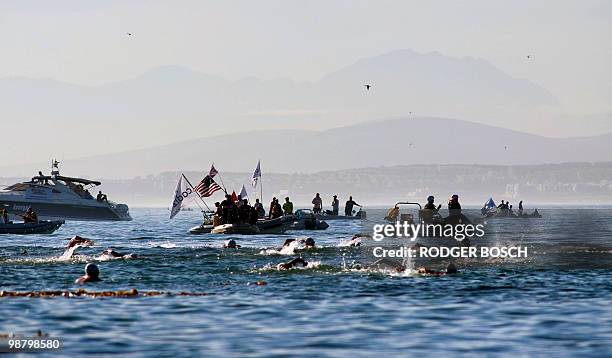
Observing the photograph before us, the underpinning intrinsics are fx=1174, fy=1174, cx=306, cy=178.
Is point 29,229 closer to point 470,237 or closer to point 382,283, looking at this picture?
point 470,237

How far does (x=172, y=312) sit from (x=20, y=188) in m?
94.5

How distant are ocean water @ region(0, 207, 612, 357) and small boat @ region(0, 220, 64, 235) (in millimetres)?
26923

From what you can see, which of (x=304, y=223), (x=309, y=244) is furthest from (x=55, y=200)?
(x=309, y=244)

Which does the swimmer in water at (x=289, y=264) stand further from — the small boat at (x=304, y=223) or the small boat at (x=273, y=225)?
the small boat at (x=304, y=223)

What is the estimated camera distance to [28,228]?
238 ft

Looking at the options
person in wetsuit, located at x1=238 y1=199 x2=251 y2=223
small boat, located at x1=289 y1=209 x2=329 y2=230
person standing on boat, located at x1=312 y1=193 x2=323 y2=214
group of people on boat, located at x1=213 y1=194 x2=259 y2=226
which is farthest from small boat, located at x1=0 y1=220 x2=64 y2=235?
person standing on boat, located at x1=312 y1=193 x2=323 y2=214

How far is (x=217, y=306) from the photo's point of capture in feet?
92.6

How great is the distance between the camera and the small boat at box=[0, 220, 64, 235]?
231ft

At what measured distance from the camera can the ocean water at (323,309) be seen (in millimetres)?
21828

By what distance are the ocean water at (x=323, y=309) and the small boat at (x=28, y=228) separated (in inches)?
1060

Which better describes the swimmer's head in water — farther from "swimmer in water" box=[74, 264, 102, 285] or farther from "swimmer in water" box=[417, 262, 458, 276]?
"swimmer in water" box=[417, 262, 458, 276]

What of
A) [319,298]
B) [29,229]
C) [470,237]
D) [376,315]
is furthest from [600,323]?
[29,229]

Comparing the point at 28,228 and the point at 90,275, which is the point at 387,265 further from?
the point at 28,228

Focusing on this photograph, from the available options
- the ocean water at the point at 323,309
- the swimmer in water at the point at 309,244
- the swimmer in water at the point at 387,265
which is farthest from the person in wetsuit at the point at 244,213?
the swimmer in water at the point at 387,265
